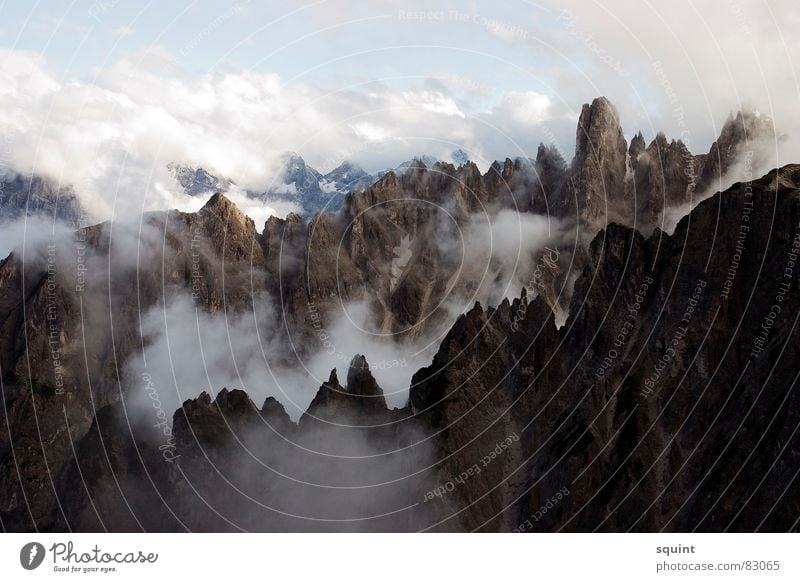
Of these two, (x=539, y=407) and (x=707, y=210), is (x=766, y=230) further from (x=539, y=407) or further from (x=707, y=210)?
(x=539, y=407)

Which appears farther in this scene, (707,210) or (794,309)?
(707,210)

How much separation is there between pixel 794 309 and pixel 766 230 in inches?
409
